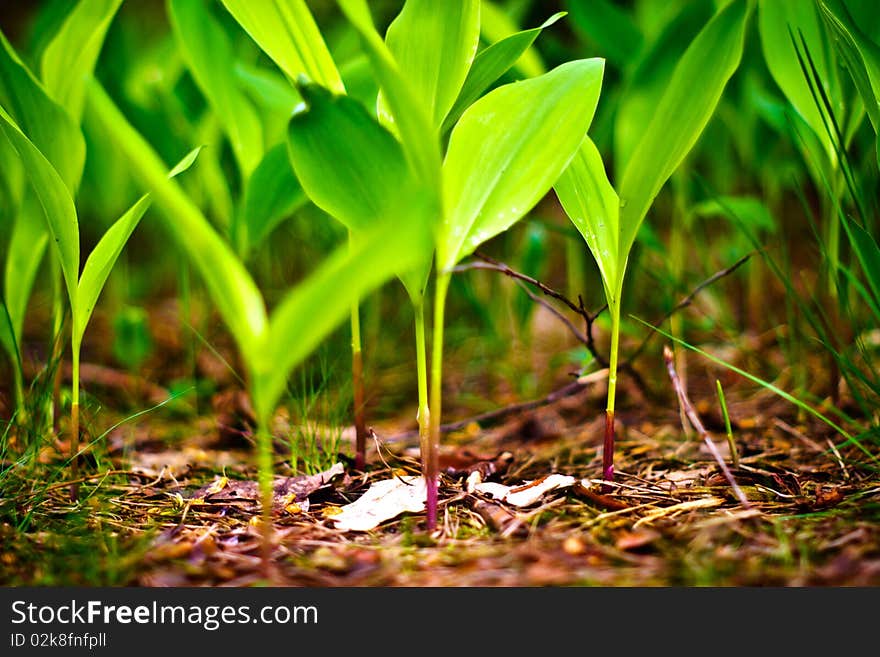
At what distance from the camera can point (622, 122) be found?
1.05 metres

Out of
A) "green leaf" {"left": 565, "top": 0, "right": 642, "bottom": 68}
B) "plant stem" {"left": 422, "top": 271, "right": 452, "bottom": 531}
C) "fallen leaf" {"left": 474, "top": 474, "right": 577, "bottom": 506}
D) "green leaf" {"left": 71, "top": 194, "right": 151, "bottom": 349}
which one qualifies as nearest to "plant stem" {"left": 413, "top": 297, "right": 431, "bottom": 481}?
"plant stem" {"left": 422, "top": 271, "right": 452, "bottom": 531}

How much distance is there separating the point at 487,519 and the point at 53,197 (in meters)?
0.60

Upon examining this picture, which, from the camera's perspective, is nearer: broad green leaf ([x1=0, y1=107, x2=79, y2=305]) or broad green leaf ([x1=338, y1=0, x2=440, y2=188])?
broad green leaf ([x1=338, y1=0, x2=440, y2=188])

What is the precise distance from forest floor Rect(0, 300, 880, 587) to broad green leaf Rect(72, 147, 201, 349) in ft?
0.62

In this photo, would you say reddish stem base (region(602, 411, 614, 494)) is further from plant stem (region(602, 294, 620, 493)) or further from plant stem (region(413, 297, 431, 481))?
plant stem (region(413, 297, 431, 481))

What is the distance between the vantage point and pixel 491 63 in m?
0.84

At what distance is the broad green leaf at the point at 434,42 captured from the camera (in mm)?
798

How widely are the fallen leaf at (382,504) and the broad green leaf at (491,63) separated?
0.41 meters

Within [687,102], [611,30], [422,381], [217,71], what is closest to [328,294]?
[422,381]

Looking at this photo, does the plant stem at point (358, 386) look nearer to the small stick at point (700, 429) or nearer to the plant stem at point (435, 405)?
the plant stem at point (435, 405)

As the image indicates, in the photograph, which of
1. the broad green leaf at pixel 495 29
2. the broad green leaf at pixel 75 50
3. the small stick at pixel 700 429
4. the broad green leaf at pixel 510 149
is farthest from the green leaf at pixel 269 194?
the small stick at pixel 700 429

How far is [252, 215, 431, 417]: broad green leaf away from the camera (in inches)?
22.2

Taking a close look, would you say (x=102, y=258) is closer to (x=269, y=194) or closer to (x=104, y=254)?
(x=104, y=254)

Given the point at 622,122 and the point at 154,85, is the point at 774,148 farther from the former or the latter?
the point at 154,85
